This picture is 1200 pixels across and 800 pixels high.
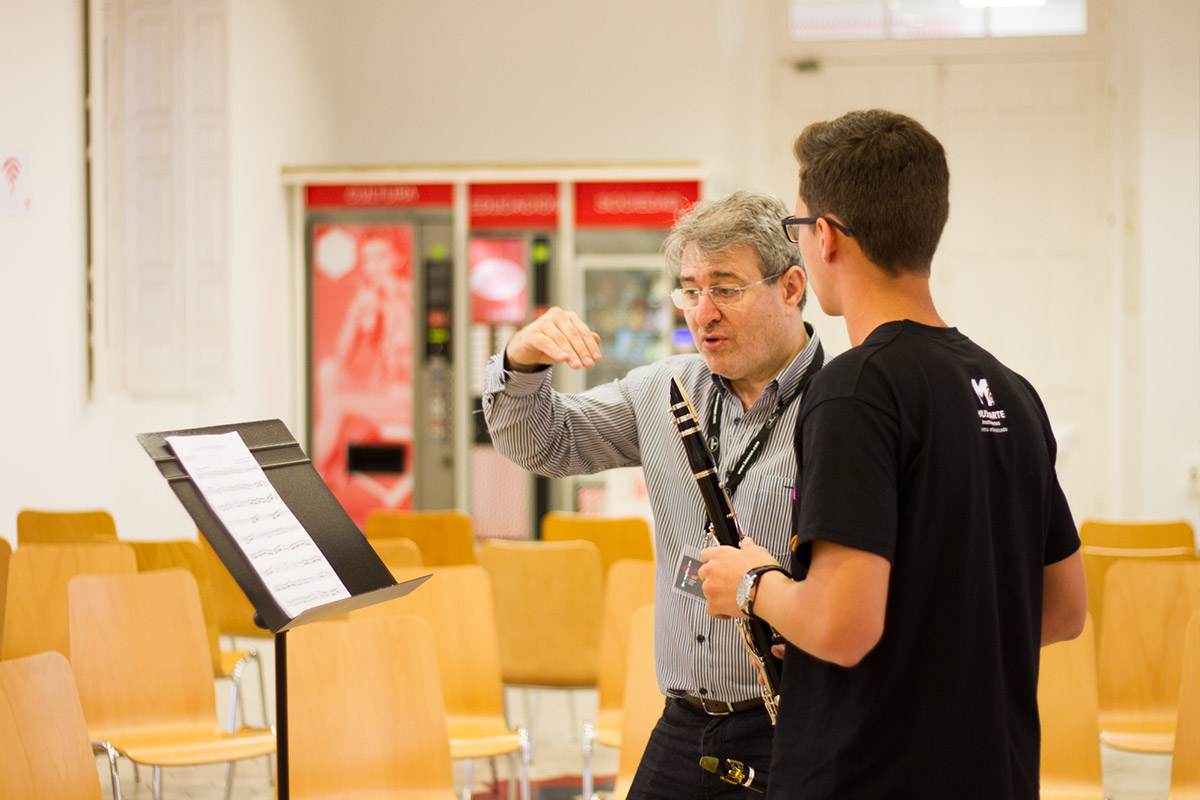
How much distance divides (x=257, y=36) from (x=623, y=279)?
117 inches

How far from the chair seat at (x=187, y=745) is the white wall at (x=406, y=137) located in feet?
10.3

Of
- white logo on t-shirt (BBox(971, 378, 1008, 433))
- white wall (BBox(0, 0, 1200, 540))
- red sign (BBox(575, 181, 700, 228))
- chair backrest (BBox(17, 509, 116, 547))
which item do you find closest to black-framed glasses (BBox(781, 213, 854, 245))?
white logo on t-shirt (BBox(971, 378, 1008, 433))

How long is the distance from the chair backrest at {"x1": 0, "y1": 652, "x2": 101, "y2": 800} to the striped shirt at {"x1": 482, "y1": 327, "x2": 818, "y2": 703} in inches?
45.9

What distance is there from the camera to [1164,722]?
3.55 m

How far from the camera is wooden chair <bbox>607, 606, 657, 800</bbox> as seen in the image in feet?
9.34

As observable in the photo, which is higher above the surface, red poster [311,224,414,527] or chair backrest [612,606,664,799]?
red poster [311,224,414,527]

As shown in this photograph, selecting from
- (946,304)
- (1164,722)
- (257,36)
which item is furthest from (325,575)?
(946,304)

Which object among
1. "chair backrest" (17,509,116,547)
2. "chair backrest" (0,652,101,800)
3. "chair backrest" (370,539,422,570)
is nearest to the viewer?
"chair backrest" (0,652,101,800)

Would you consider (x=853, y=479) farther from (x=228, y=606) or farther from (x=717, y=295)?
(x=228, y=606)

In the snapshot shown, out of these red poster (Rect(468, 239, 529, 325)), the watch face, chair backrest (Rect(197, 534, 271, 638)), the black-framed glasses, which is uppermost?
red poster (Rect(468, 239, 529, 325))

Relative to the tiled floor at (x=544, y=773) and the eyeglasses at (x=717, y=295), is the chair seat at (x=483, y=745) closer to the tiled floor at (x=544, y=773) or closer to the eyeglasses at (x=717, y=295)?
the tiled floor at (x=544, y=773)

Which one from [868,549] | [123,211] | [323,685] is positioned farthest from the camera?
[123,211]

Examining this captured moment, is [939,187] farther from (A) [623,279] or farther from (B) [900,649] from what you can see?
(A) [623,279]

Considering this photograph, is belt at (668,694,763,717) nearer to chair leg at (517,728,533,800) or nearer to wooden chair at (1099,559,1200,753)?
chair leg at (517,728,533,800)
